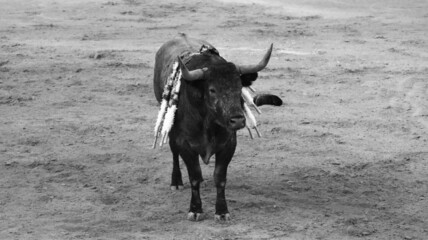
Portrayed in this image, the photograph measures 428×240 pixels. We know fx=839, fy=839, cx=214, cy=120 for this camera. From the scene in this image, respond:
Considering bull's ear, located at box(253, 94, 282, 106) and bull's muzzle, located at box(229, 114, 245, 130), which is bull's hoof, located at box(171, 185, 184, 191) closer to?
bull's ear, located at box(253, 94, 282, 106)

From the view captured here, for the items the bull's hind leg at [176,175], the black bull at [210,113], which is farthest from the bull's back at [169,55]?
the bull's hind leg at [176,175]

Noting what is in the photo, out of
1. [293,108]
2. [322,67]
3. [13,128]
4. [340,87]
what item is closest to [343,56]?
[322,67]

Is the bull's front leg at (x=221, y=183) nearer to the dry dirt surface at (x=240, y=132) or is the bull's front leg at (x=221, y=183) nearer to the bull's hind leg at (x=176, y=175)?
the dry dirt surface at (x=240, y=132)

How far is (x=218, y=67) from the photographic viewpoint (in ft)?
21.6

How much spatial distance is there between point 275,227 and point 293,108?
3961 millimetres

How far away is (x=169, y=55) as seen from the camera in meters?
7.97

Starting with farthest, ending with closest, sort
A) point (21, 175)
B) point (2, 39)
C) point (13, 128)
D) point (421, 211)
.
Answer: point (2, 39)
point (13, 128)
point (21, 175)
point (421, 211)

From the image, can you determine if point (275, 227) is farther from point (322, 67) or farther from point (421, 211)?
point (322, 67)

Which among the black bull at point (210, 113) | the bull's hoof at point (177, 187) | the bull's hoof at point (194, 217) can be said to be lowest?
the bull's hoof at point (177, 187)

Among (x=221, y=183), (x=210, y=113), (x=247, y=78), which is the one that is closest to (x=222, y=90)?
(x=210, y=113)

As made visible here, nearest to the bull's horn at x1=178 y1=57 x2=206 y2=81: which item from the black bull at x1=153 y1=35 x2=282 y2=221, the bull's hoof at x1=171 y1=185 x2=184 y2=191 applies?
the black bull at x1=153 y1=35 x2=282 y2=221

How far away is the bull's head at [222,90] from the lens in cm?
646

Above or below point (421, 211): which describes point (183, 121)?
above

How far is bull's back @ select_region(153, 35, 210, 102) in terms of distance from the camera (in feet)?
25.5
